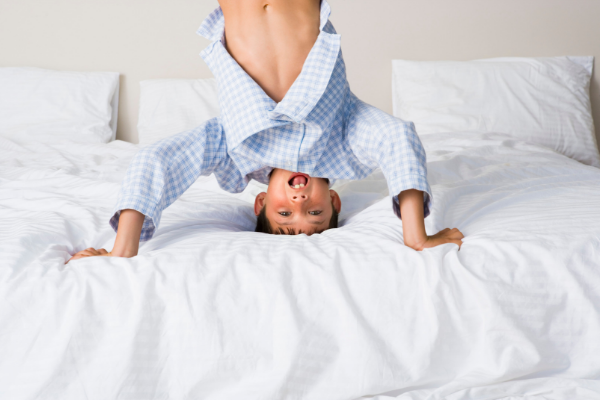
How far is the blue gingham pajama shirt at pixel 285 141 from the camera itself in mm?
971

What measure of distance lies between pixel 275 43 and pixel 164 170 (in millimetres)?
396

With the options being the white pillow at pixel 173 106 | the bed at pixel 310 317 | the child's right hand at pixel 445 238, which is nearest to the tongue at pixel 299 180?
the bed at pixel 310 317

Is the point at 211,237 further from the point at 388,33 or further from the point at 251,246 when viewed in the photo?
the point at 388,33

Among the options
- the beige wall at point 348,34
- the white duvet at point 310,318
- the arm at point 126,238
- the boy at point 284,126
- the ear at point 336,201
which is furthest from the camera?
the beige wall at point 348,34

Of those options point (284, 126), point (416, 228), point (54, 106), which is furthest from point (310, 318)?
point (54, 106)

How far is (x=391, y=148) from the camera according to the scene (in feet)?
3.31

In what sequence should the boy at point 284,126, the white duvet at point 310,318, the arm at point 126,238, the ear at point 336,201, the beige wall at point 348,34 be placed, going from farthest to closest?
1. the beige wall at point 348,34
2. the ear at point 336,201
3. the boy at point 284,126
4. the arm at point 126,238
5. the white duvet at point 310,318

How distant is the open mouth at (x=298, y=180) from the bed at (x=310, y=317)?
20cm

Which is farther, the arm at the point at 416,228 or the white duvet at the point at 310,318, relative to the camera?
the arm at the point at 416,228

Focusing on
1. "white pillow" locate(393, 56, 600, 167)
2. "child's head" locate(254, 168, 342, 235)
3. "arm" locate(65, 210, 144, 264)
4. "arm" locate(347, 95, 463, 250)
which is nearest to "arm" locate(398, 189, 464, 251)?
"arm" locate(347, 95, 463, 250)

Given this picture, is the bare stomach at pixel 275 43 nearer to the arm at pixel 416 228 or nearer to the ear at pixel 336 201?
the ear at pixel 336 201

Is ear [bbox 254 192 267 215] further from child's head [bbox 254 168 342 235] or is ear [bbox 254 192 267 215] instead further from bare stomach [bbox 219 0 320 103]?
bare stomach [bbox 219 0 320 103]

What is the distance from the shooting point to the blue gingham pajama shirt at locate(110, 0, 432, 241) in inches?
38.2

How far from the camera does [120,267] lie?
2.66 feet
